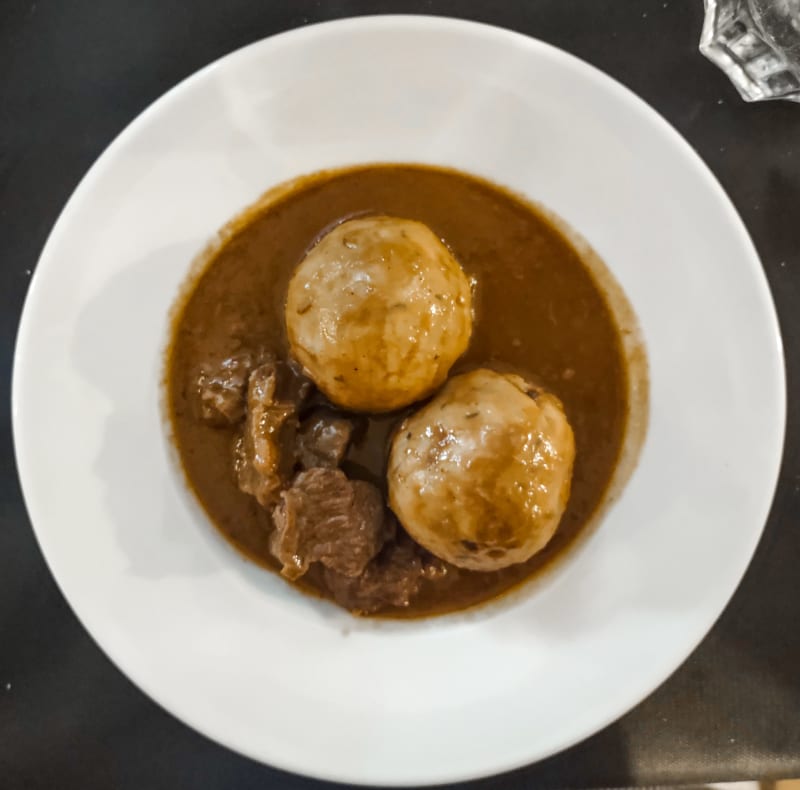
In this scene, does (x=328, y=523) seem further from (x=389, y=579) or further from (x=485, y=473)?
(x=485, y=473)

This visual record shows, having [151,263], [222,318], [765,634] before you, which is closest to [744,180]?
[765,634]

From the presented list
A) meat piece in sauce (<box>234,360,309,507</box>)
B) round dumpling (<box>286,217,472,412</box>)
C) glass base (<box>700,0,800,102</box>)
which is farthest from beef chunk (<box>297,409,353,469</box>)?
glass base (<box>700,0,800,102</box>)

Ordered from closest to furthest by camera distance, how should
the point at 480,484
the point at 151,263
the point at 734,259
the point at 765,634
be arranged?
the point at 480,484
the point at 734,259
the point at 151,263
the point at 765,634

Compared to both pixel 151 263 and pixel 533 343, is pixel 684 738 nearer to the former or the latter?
pixel 533 343

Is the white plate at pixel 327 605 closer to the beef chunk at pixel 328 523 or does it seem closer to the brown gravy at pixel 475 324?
the brown gravy at pixel 475 324

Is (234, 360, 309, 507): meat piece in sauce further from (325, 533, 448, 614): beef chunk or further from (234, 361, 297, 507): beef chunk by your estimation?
(325, 533, 448, 614): beef chunk

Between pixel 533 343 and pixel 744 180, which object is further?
pixel 744 180

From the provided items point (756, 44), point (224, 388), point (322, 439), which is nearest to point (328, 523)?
point (322, 439)

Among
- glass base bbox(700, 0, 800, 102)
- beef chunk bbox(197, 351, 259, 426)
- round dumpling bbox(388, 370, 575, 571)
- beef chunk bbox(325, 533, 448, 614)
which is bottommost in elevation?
beef chunk bbox(325, 533, 448, 614)

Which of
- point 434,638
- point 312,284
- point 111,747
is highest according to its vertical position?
point 312,284
